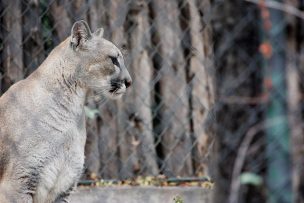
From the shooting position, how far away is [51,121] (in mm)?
4254

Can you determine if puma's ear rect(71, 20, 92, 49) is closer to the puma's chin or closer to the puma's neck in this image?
the puma's neck

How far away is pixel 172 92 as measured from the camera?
5824mm

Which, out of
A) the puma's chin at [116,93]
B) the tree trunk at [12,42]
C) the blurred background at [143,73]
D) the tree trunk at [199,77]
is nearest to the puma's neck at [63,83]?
the puma's chin at [116,93]

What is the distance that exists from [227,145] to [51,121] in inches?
107

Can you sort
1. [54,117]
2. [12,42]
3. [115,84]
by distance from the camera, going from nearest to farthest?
[54,117], [115,84], [12,42]

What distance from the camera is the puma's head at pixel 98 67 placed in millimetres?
4363

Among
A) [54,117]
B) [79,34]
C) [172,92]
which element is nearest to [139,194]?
[172,92]

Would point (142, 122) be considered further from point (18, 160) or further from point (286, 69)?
point (286, 69)

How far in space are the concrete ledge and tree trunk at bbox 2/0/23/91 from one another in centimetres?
98

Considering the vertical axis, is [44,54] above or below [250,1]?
above

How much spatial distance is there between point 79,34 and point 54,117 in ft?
1.58

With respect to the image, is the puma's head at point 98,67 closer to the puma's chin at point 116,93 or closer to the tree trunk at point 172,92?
the puma's chin at point 116,93

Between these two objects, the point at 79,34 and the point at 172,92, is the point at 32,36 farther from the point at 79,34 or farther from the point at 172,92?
the point at 79,34

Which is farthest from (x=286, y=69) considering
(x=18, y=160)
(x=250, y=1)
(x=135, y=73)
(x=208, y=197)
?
(x=135, y=73)
